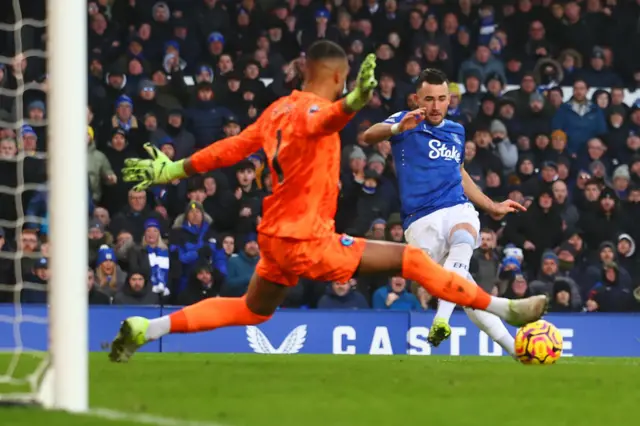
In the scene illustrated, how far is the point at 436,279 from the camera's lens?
28.5ft

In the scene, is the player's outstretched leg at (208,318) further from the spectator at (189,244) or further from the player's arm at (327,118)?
the spectator at (189,244)

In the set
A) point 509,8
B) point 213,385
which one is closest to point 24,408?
point 213,385

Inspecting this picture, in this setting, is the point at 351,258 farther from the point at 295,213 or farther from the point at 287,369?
the point at 287,369

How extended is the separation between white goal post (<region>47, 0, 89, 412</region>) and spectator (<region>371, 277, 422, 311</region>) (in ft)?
31.7

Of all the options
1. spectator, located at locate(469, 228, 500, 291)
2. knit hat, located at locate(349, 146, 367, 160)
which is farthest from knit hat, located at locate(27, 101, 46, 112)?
spectator, located at locate(469, 228, 500, 291)

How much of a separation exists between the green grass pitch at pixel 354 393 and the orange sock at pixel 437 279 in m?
0.51

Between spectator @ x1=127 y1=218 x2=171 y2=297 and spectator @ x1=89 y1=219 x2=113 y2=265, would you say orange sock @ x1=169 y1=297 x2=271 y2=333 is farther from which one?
spectator @ x1=89 y1=219 x2=113 y2=265

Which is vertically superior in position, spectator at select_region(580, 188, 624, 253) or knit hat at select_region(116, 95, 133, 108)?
knit hat at select_region(116, 95, 133, 108)

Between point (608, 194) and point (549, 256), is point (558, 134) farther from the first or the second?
point (549, 256)

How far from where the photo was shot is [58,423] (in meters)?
6.19

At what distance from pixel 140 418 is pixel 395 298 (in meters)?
9.96

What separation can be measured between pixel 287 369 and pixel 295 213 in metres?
1.61

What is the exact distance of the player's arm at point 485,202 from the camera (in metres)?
10.5

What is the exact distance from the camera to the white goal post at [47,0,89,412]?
6.59m
